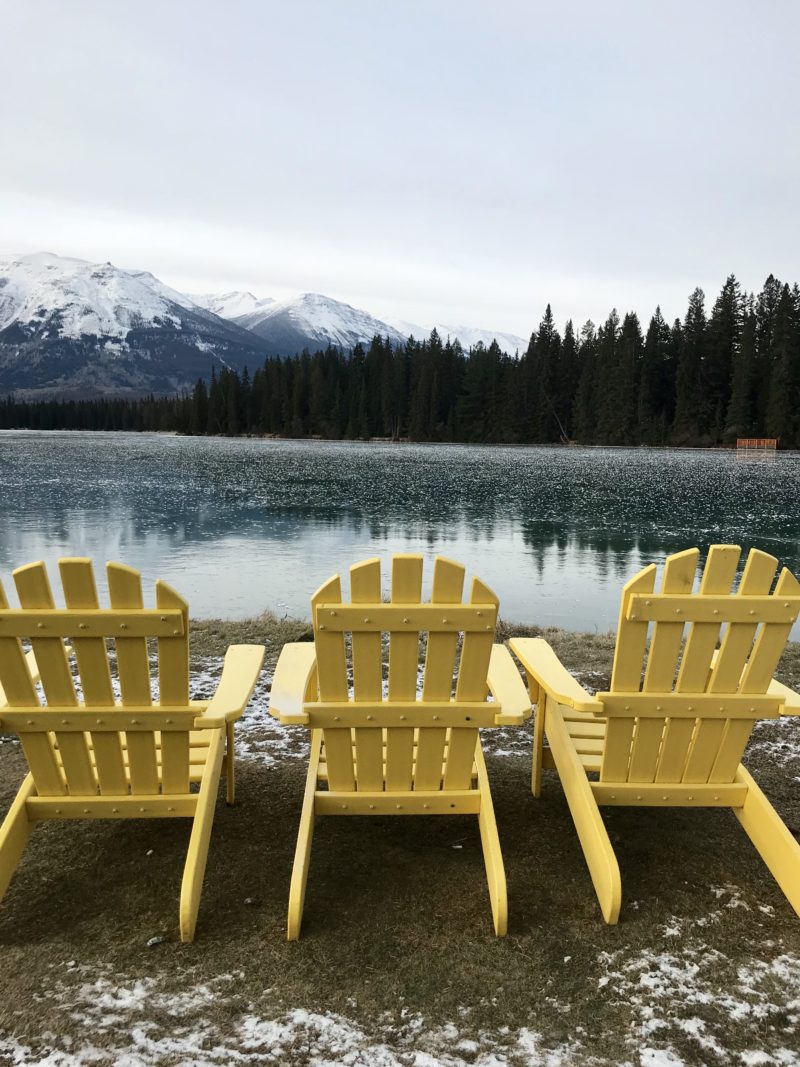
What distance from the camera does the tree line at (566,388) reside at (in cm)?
6581

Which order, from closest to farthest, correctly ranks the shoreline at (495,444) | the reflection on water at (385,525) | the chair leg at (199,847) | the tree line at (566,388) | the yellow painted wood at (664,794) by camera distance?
the chair leg at (199,847)
the yellow painted wood at (664,794)
the reflection on water at (385,525)
the shoreline at (495,444)
the tree line at (566,388)

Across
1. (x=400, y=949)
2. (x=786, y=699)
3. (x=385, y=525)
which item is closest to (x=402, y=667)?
(x=400, y=949)

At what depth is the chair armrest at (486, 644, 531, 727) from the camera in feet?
9.51

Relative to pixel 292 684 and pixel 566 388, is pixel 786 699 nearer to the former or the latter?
pixel 292 684

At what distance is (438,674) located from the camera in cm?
288

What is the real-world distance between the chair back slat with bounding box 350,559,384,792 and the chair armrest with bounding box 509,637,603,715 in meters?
0.81

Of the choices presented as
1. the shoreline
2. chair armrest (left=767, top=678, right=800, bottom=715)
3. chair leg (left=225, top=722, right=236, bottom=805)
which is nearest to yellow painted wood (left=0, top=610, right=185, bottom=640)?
chair leg (left=225, top=722, right=236, bottom=805)

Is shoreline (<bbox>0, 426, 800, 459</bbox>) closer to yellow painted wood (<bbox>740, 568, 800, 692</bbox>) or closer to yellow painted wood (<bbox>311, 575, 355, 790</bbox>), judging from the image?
yellow painted wood (<bbox>740, 568, 800, 692</bbox>)

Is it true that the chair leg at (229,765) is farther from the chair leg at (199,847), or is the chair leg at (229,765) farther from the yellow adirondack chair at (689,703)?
the yellow adirondack chair at (689,703)

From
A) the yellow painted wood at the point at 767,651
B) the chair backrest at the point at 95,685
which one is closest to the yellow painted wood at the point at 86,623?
the chair backrest at the point at 95,685

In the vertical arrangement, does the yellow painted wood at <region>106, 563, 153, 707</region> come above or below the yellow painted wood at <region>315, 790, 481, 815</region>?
above

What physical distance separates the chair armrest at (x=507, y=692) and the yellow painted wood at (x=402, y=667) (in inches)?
15.2

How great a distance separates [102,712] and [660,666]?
7.43 ft

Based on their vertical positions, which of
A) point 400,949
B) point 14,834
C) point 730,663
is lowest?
point 400,949
